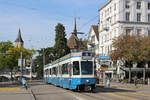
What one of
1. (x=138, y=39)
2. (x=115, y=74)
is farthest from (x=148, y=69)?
(x=138, y=39)

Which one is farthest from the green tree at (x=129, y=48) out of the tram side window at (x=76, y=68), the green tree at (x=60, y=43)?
the green tree at (x=60, y=43)

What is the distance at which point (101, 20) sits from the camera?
222 feet

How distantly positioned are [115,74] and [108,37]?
8811mm

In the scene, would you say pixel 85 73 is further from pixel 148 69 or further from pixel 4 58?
pixel 4 58

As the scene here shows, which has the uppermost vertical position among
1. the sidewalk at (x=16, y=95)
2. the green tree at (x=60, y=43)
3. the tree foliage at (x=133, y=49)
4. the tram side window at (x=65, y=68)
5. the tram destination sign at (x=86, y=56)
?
the green tree at (x=60, y=43)

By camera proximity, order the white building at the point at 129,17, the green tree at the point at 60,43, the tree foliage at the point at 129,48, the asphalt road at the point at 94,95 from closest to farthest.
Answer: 1. the asphalt road at the point at 94,95
2. the tree foliage at the point at 129,48
3. the white building at the point at 129,17
4. the green tree at the point at 60,43

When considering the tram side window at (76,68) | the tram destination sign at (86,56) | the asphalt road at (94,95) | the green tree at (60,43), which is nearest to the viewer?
the asphalt road at (94,95)

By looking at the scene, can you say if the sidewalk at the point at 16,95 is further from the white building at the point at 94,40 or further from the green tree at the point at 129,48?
the white building at the point at 94,40

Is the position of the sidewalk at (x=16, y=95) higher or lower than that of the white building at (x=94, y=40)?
lower

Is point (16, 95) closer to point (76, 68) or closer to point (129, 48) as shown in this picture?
point (76, 68)

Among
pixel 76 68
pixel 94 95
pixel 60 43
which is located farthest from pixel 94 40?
pixel 94 95

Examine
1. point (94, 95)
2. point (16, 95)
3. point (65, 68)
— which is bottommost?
point (16, 95)

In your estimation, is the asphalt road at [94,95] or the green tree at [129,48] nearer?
the asphalt road at [94,95]

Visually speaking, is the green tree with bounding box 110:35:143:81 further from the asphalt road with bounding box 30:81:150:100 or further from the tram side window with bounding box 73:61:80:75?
the tram side window with bounding box 73:61:80:75
